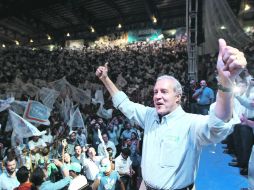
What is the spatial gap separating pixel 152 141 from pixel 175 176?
0.28 m

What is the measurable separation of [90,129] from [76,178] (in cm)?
485

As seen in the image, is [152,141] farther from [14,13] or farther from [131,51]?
[14,13]

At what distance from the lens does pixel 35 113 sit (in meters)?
8.00

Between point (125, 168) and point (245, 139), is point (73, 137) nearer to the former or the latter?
point (125, 168)

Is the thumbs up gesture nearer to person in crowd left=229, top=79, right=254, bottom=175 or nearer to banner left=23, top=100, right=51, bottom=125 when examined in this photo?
person in crowd left=229, top=79, right=254, bottom=175

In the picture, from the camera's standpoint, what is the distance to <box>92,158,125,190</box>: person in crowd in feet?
18.3

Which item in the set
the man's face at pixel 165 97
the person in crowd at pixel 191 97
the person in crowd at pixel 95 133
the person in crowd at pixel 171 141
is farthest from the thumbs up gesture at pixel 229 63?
the person in crowd at pixel 95 133

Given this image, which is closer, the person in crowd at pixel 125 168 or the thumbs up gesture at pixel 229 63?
the thumbs up gesture at pixel 229 63

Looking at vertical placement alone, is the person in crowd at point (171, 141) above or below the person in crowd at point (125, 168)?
above

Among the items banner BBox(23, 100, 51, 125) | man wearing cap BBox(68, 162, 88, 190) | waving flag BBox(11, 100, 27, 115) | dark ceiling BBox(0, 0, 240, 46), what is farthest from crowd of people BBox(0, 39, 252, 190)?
dark ceiling BBox(0, 0, 240, 46)

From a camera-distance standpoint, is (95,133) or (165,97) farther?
(95,133)

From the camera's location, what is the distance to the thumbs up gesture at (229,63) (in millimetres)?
1434

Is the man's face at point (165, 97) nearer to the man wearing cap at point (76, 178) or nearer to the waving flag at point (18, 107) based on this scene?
the man wearing cap at point (76, 178)

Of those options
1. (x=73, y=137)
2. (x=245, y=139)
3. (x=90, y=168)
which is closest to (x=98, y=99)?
(x=73, y=137)
